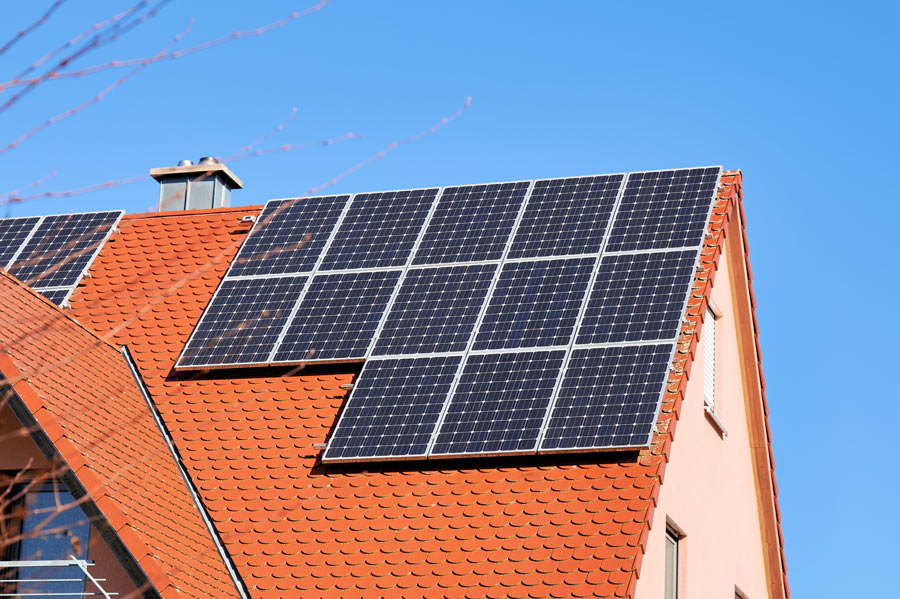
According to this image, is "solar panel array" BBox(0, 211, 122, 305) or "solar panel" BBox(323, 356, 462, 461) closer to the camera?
"solar panel" BBox(323, 356, 462, 461)

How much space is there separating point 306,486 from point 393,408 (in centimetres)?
113

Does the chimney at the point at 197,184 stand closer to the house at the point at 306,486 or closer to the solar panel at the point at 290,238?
the solar panel at the point at 290,238

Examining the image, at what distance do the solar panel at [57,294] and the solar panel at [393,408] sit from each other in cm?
448

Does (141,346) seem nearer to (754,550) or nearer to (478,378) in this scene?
(478,378)

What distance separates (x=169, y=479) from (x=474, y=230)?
4.84 m

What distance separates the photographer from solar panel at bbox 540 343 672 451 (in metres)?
11.7

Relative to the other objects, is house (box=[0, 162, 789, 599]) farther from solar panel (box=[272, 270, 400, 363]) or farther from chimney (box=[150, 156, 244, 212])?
chimney (box=[150, 156, 244, 212])

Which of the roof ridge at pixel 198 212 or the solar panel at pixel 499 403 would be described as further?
the roof ridge at pixel 198 212

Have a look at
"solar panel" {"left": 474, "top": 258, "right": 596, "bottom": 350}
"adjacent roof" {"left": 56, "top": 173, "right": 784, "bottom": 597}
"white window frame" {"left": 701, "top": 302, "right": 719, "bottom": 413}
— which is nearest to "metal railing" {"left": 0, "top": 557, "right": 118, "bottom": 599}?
"adjacent roof" {"left": 56, "top": 173, "right": 784, "bottom": 597}

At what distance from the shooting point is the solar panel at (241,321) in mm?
14039

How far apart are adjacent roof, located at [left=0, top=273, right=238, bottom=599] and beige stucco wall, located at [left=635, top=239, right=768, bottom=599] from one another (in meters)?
3.93

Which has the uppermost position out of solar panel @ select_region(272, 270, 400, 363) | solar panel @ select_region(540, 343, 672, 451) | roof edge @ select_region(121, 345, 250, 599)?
solar panel @ select_region(272, 270, 400, 363)

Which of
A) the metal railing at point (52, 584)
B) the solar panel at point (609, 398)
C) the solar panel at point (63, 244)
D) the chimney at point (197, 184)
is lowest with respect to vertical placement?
the metal railing at point (52, 584)

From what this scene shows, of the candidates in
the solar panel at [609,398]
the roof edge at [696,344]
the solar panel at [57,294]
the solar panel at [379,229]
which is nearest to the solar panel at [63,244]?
the solar panel at [57,294]
